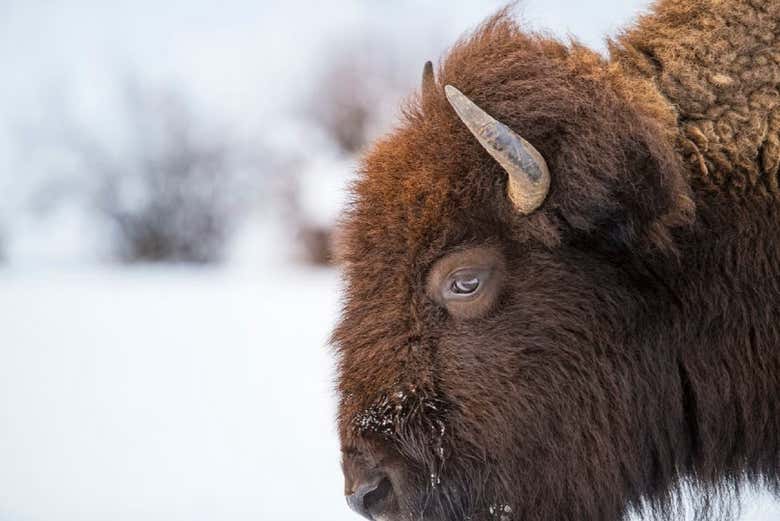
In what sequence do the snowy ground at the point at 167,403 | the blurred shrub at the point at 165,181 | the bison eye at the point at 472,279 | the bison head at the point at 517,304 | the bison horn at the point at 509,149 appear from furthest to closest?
the blurred shrub at the point at 165,181, the snowy ground at the point at 167,403, the bison eye at the point at 472,279, the bison head at the point at 517,304, the bison horn at the point at 509,149

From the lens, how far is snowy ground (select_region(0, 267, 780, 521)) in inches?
219

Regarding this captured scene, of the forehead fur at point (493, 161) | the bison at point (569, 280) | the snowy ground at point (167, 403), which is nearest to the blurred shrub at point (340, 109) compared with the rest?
the snowy ground at point (167, 403)

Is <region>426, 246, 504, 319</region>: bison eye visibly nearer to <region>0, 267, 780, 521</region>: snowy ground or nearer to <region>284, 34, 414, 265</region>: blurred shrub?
<region>0, 267, 780, 521</region>: snowy ground

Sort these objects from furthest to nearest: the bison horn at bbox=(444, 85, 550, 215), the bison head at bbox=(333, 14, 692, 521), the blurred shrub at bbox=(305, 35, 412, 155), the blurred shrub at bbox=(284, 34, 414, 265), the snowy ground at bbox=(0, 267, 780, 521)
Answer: the blurred shrub at bbox=(305, 35, 412, 155) → the blurred shrub at bbox=(284, 34, 414, 265) → the snowy ground at bbox=(0, 267, 780, 521) → the bison head at bbox=(333, 14, 692, 521) → the bison horn at bbox=(444, 85, 550, 215)

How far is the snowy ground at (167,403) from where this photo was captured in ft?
18.3

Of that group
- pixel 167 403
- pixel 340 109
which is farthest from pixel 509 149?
pixel 340 109

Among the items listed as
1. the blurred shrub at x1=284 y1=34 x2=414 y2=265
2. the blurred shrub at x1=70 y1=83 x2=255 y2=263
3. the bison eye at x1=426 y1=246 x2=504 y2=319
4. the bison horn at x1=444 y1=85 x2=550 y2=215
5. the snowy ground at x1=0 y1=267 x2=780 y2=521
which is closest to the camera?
the bison horn at x1=444 y1=85 x2=550 y2=215

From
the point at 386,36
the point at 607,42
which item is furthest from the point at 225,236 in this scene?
the point at 607,42

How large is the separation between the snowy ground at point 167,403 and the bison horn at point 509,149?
0.95 m

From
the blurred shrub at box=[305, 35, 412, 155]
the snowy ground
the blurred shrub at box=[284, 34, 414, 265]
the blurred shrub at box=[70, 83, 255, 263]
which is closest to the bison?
the snowy ground

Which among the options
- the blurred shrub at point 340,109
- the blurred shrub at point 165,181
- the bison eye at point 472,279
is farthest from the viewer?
the blurred shrub at point 165,181

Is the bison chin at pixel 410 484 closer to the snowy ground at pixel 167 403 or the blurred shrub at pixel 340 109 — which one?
the snowy ground at pixel 167 403

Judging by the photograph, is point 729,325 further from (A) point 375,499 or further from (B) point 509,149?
(A) point 375,499

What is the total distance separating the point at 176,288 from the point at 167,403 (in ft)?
11.7
